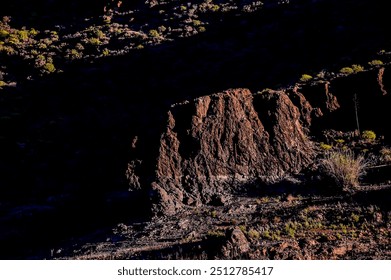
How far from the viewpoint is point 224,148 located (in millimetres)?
18484

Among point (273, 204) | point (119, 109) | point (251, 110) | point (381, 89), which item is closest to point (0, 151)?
point (119, 109)

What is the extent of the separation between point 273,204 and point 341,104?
24.5 ft

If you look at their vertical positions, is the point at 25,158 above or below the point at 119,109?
below

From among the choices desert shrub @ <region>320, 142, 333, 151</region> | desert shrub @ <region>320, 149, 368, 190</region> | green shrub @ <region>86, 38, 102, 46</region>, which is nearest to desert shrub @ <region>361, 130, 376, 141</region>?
desert shrub @ <region>320, 142, 333, 151</region>

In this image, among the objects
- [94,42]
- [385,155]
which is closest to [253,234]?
[385,155]

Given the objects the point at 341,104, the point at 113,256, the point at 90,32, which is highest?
the point at 90,32

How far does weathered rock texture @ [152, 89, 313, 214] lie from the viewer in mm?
17703

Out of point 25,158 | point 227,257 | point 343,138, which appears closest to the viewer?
point 227,257

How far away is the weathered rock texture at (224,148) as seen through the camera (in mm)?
17703

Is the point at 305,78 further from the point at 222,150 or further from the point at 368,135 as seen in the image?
the point at 222,150

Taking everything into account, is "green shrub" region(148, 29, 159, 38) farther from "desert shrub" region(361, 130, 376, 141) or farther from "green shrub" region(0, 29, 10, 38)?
"desert shrub" region(361, 130, 376, 141)

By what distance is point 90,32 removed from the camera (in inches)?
1726

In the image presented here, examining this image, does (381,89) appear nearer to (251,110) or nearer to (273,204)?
(251,110)

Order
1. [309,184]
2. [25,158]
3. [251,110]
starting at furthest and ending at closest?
[25,158] → [251,110] → [309,184]
